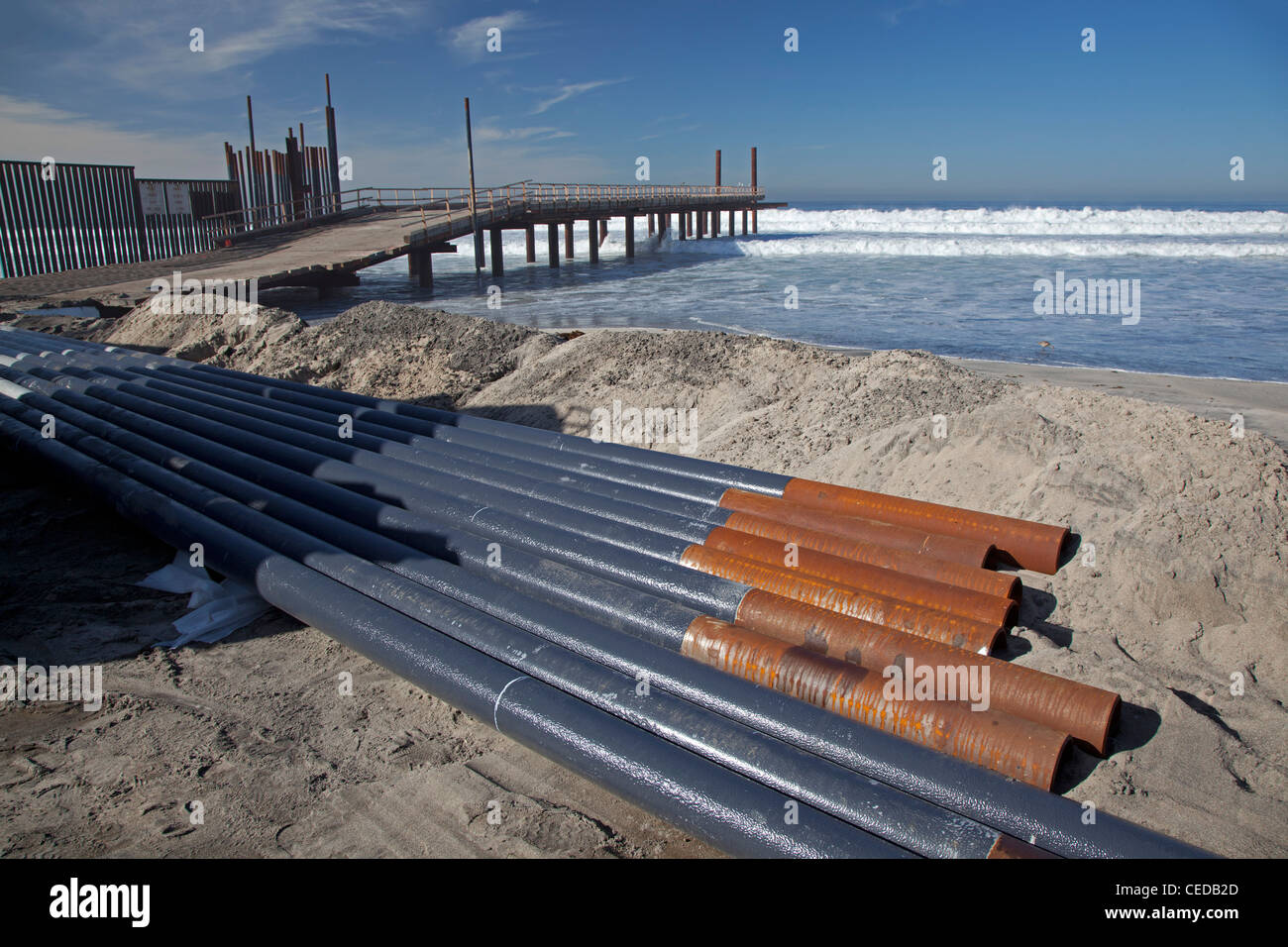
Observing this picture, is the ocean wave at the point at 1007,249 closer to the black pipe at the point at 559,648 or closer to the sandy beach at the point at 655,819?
the sandy beach at the point at 655,819

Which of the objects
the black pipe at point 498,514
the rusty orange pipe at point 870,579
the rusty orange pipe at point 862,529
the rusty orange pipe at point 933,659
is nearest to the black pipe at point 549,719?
the black pipe at point 498,514

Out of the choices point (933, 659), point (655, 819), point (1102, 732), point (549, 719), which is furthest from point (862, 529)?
point (549, 719)

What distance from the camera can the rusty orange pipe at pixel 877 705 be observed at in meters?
2.84

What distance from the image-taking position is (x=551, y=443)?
246 inches

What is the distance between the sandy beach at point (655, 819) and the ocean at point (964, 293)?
22.3 ft

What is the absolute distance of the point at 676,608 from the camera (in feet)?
12.4

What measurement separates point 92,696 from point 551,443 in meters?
3.41

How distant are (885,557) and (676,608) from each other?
1.31 meters

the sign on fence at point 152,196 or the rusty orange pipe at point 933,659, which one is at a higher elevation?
the sign on fence at point 152,196

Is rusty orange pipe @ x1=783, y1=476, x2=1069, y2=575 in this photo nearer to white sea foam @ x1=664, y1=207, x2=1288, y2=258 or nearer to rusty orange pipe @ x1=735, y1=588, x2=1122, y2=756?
rusty orange pipe @ x1=735, y1=588, x2=1122, y2=756

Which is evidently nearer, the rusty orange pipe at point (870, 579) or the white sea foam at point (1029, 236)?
the rusty orange pipe at point (870, 579)

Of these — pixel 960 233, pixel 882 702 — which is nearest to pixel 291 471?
pixel 882 702
